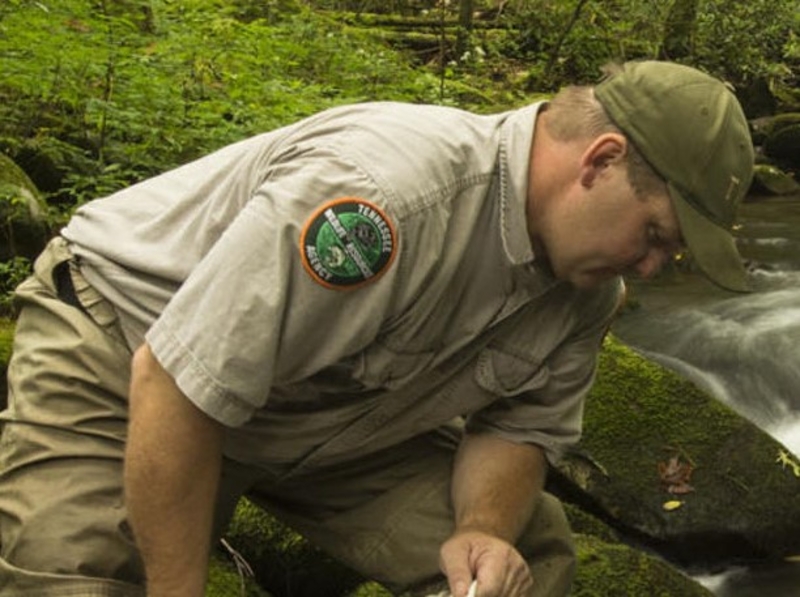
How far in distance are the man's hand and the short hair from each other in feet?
3.23

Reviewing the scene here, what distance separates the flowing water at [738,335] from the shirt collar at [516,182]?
4453mm

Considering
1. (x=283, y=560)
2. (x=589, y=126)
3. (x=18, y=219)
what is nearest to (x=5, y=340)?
(x=18, y=219)

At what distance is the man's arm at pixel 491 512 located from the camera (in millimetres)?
2732

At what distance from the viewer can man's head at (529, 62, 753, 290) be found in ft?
7.50

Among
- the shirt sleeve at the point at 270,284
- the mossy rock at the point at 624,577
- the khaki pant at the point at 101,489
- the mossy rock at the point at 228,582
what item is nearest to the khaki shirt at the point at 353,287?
the shirt sleeve at the point at 270,284

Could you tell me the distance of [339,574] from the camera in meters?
3.87

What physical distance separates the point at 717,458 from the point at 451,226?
3203 mm

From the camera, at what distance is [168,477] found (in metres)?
2.25

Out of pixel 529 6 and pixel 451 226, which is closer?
pixel 451 226

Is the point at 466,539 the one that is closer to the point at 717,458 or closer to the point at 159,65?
the point at 717,458

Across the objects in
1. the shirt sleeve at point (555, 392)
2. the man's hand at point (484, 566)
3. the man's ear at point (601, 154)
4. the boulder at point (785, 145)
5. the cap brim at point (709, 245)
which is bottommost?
the boulder at point (785, 145)

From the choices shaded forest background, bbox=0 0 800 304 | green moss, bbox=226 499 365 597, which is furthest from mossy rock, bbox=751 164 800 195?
green moss, bbox=226 499 365 597

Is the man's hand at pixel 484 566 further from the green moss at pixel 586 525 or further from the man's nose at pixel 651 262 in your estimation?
the green moss at pixel 586 525

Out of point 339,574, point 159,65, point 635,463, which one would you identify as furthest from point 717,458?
point 159,65
